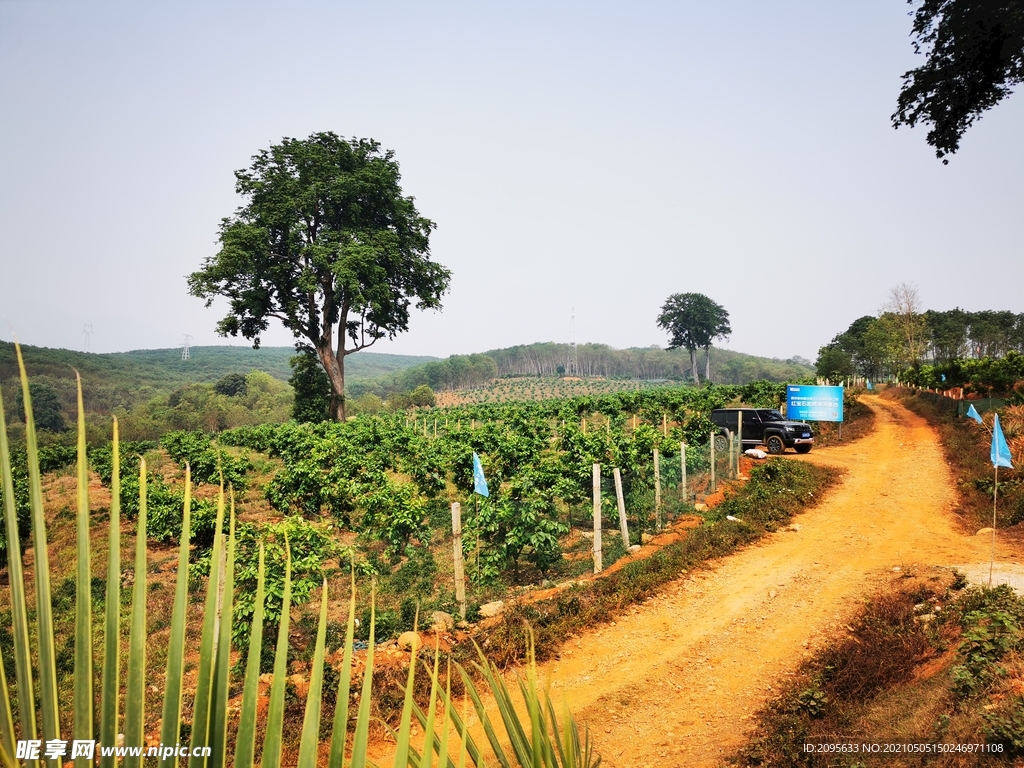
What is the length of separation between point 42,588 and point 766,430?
75.0 feet

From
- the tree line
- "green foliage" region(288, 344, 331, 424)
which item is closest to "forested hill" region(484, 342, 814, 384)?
the tree line

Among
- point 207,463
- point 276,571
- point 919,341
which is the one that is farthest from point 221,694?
point 919,341

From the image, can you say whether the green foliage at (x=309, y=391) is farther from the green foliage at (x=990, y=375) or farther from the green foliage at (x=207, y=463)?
the green foliage at (x=990, y=375)

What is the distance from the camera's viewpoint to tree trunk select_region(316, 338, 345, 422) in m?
33.5

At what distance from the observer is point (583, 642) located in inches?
314

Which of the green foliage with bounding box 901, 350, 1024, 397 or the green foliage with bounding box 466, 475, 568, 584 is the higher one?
the green foliage with bounding box 901, 350, 1024, 397

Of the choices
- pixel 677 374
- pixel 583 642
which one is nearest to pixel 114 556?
pixel 583 642

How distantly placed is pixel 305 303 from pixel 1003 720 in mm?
34413

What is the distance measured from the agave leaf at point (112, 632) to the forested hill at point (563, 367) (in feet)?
426

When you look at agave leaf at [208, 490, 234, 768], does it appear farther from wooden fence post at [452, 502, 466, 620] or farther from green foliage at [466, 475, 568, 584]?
green foliage at [466, 475, 568, 584]

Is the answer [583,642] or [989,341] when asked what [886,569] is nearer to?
[583,642]

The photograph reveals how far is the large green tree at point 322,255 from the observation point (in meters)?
31.5

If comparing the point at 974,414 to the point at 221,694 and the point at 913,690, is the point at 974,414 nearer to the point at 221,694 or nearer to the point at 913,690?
the point at 913,690

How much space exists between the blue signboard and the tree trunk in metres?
23.4
